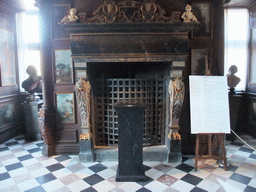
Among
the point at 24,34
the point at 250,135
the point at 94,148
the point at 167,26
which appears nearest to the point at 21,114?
the point at 24,34

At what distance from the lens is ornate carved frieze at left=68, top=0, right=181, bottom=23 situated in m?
2.73

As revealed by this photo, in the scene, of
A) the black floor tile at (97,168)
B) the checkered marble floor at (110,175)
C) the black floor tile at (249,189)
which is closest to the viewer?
the black floor tile at (249,189)

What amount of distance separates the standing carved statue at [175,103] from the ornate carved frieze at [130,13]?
0.95 meters

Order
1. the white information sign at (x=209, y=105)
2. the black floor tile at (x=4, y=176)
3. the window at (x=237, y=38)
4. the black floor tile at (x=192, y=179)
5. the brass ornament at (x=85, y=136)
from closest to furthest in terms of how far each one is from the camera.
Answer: the black floor tile at (x=192, y=179), the black floor tile at (x=4, y=176), the white information sign at (x=209, y=105), the brass ornament at (x=85, y=136), the window at (x=237, y=38)

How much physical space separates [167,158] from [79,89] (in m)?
1.82

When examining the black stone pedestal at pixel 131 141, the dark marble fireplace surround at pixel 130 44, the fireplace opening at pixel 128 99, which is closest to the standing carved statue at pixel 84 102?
the fireplace opening at pixel 128 99

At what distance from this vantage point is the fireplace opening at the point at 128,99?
3.18m

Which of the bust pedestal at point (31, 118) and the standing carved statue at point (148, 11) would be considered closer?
the standing carved statue at point (148, 11)

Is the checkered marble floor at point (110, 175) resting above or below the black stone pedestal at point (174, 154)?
below

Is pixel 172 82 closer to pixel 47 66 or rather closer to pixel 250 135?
pixel 47 66

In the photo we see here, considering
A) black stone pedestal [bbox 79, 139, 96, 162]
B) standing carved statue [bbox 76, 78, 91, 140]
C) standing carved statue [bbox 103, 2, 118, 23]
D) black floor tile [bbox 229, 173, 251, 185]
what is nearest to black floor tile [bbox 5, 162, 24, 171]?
black stone pedestal [bbox 79, 139, 96, 162]

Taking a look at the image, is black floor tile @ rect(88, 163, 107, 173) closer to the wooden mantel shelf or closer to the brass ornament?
the brass ornament

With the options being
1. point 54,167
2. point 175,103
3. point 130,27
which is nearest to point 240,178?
point 175,103

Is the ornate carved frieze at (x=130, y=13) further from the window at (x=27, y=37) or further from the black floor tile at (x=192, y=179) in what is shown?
the window at (x=27, y=37)
